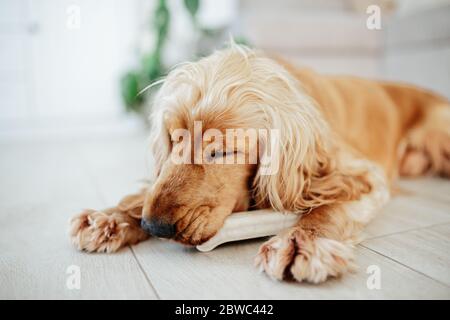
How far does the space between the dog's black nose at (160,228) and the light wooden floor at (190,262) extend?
0.09 meters

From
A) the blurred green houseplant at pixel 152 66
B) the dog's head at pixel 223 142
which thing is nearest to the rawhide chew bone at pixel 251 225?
the dog's head at pixel 223 142

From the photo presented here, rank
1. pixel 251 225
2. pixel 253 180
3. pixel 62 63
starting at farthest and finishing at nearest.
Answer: pixel 62 63 → pixel 253 180 → pixel 251 225

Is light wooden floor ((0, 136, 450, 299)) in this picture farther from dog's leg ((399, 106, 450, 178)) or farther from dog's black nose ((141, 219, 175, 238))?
dog's leg ((399, 106, 450, 178))

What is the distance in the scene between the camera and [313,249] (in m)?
1.11

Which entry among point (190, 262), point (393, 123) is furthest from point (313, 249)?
point (393, 123)

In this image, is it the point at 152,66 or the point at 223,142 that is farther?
the point at 152,66

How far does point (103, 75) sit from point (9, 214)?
12.4 feet

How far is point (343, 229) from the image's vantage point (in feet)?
4.47

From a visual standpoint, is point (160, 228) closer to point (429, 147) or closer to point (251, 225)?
point (251, 225)

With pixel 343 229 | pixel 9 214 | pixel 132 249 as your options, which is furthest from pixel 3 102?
pixel 343 229

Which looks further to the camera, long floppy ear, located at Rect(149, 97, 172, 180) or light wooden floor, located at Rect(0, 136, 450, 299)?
long floppy ear, located at Rect(149, 97, 172, 180)

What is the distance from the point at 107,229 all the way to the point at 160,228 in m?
0.24

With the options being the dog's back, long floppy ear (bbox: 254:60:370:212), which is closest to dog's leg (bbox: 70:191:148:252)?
long floppy ear (bbox: 254:60:370:212)

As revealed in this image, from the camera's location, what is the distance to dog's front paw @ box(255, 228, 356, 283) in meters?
1.06
